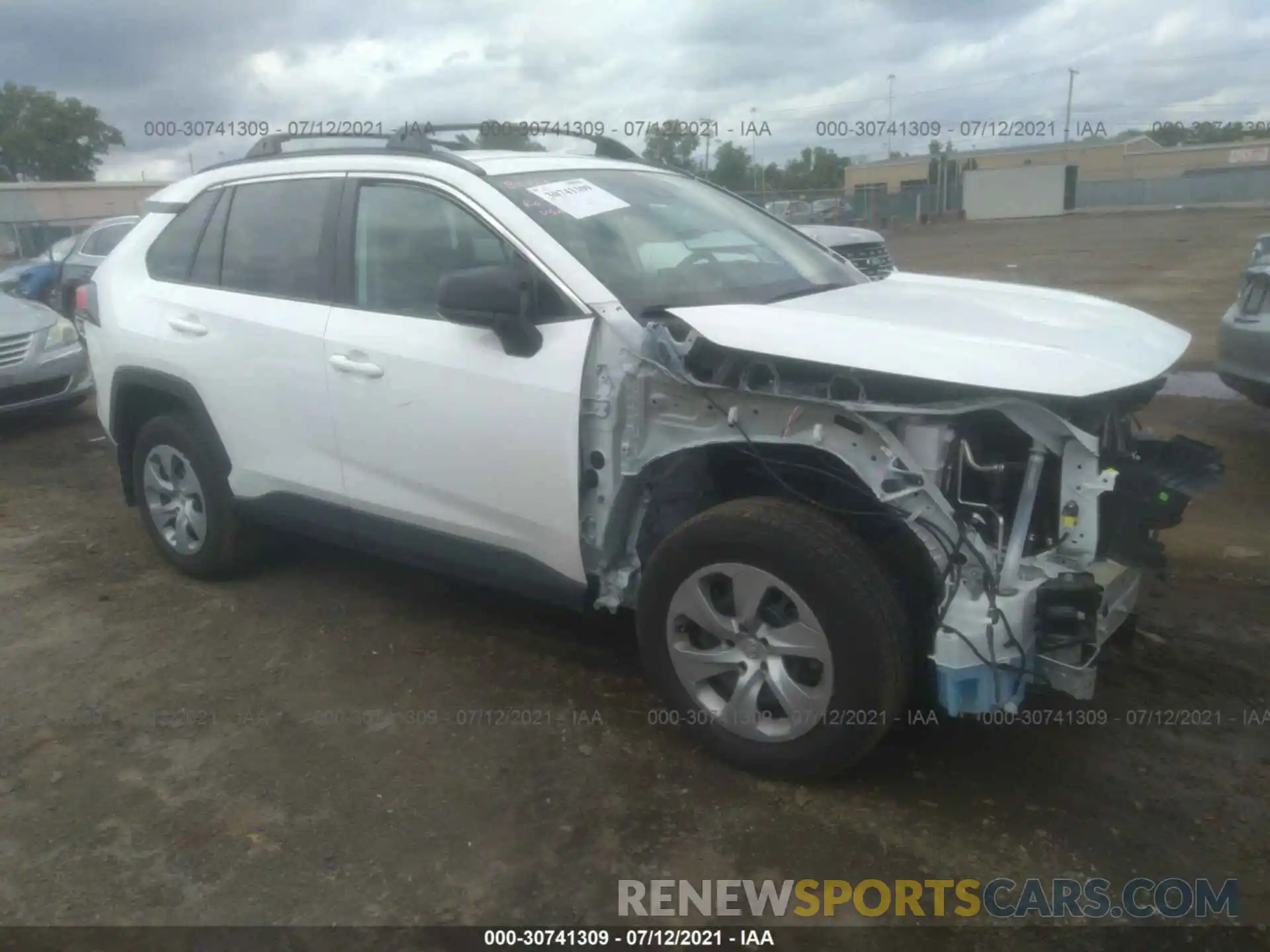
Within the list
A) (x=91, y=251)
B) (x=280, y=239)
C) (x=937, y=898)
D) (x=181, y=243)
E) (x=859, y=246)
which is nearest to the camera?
(x=937, y=898)

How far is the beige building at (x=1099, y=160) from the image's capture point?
5791 cm

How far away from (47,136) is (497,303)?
186 ft

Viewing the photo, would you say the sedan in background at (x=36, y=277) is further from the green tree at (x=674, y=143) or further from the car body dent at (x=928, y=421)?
the car body dent at (x=928, y=421)

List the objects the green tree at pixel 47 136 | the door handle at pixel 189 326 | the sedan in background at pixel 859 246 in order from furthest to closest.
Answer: the green tree at pixel 47 136 → the sedan in background at pixel 859 246 → the door handle at pixel 189 326

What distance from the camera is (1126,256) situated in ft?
69.4

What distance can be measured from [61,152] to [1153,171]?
190ft

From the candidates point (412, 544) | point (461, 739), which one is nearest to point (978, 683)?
point (461, 739)

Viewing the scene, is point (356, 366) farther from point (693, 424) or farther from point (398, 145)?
point (693, 424)

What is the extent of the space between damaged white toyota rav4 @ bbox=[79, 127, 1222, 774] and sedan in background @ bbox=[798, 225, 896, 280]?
5.50 meters

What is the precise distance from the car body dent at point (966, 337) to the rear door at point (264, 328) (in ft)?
5.45

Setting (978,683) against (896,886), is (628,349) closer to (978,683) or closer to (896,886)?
(978,683)

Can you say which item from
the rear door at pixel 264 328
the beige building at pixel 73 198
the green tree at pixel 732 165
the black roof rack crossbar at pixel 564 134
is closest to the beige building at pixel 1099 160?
the green tree at pixel 732 165

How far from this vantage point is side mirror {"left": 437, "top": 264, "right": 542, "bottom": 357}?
320 cm

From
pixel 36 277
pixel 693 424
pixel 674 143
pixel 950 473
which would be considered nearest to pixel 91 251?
pixel 36 277
